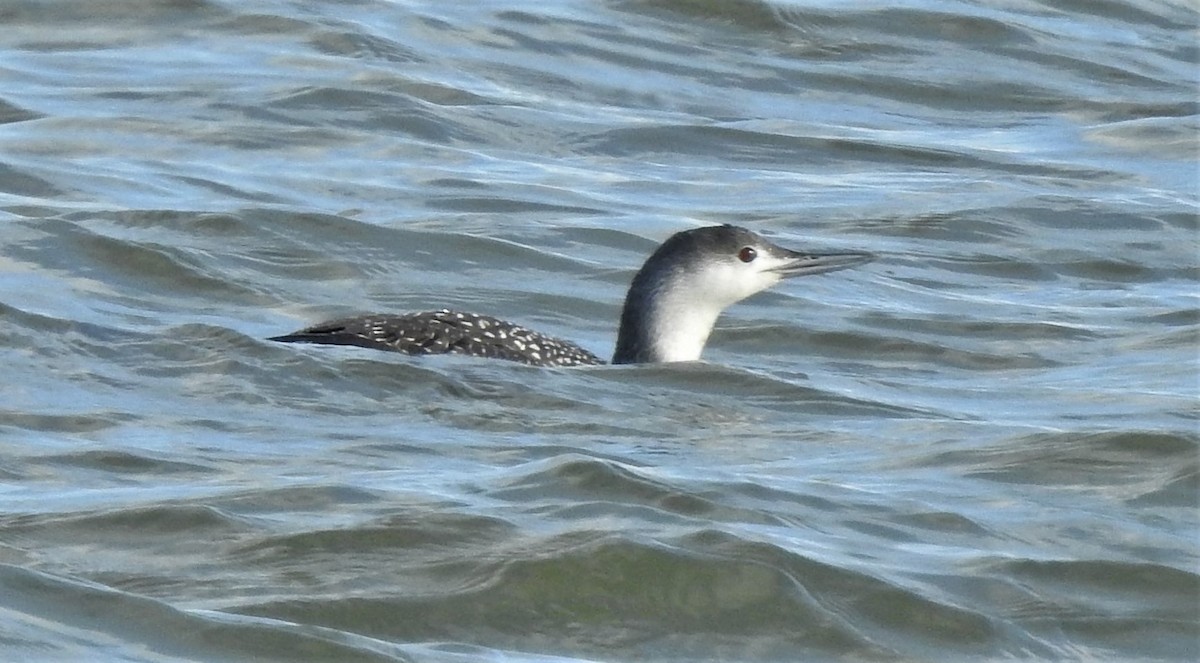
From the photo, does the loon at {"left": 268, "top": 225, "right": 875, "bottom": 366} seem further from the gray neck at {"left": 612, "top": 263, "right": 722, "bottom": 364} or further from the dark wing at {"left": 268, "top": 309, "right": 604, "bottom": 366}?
the dark wing at {"left": 268, "top": 309, "right": 604, "bottom": 366}

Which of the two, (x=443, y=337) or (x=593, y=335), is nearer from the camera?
(x=443, y=337)

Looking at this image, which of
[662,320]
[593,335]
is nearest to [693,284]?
[662,320]

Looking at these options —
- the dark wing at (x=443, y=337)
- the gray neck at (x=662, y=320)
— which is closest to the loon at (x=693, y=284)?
the gray neck at (x=662, y=320)

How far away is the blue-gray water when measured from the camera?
5.69 m

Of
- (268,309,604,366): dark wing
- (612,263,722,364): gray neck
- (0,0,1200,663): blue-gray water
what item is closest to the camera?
(0,0,1200,663): blue-gray water

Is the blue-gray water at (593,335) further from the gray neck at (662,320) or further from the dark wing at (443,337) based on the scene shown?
the gray neck at (662,320)

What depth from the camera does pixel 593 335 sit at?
9219 millimetres

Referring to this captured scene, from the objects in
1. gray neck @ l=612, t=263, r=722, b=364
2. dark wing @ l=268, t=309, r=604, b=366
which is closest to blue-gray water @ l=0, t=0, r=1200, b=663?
dark wing @ l=268, t=309, r=604, b=366

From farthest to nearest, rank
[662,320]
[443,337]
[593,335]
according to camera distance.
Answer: [593,335], [662,320], [443,337]

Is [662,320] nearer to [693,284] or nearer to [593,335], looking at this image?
[693,284]

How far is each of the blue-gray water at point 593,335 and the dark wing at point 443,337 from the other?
0.07 metres

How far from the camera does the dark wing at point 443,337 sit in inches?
304

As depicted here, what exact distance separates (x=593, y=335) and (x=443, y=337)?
1.51 meters

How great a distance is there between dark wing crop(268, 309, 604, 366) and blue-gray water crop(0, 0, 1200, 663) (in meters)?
0.07
